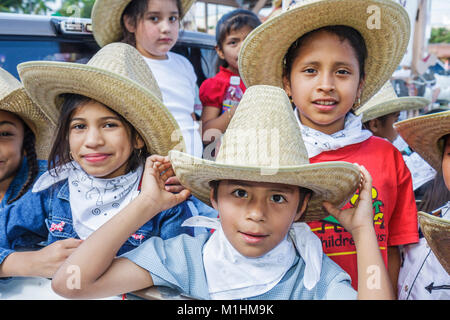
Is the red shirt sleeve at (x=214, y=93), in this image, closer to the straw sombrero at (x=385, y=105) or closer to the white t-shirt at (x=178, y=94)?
the white t-shirt at (x=178, y=94)

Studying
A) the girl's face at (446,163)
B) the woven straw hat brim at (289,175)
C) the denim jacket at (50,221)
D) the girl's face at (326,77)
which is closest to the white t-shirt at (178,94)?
the denim jacket at (50,221)

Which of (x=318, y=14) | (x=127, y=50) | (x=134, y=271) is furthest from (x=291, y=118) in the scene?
(x=127, y=50)

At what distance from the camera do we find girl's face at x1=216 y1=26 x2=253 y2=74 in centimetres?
318

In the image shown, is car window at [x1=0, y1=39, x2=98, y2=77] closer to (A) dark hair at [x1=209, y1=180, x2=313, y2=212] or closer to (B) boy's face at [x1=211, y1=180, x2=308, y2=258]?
(A) dark hair at [x1=209, y1=180, x2=313, y2=212]

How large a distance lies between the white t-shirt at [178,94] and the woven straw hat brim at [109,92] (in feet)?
2.77

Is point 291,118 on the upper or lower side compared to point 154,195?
upper

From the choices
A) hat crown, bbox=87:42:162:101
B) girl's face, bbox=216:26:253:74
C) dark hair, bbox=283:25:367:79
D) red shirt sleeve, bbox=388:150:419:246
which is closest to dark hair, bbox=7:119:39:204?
hat crown, bbox=87:42:162:101

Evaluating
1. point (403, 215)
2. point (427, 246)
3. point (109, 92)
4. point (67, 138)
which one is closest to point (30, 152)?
point (67, 138)

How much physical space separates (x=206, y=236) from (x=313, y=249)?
38 centimetres

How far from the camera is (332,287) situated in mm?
1268

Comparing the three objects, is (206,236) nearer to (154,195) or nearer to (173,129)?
(154,195)

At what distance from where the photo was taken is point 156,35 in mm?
2545

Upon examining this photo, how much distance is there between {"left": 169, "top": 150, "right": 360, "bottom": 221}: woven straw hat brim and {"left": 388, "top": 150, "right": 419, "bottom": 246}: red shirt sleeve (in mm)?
462

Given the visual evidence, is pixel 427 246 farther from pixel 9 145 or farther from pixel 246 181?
pixel 9 145
